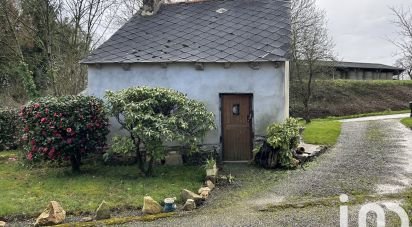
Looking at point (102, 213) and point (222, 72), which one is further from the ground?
point (222, 72)

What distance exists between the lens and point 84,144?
10.4m


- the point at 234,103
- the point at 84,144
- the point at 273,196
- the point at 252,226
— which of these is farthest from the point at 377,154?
the point at 84,144

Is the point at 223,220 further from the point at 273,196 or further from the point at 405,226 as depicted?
the point at 405,226

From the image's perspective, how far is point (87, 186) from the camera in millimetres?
9188

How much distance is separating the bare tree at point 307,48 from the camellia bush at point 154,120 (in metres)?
15.7

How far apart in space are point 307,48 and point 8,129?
1799cm

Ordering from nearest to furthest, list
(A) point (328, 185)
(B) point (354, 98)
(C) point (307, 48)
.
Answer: (A) point (328, 185) < (C) point (307, 48) < (B) point (354, 98)

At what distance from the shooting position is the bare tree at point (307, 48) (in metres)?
25.3

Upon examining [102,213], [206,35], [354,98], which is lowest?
[102,213]

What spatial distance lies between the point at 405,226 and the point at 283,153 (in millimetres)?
4810

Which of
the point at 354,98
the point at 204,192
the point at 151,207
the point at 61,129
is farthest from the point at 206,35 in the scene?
the point at 354,98

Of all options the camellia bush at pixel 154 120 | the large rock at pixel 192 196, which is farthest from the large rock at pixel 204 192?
the camellia bush at pixel 154 120

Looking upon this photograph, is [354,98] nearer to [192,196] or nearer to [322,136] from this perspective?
[322,136]

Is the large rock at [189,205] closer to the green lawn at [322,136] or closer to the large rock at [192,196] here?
the large rock at [192,196]
